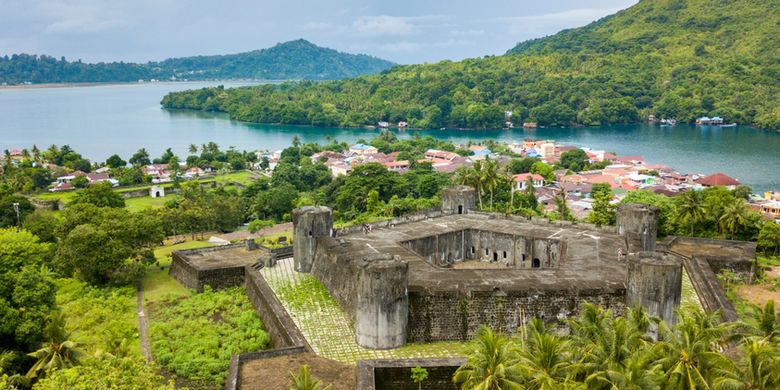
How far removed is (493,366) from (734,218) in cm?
2451

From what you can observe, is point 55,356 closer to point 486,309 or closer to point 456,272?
point 456,272

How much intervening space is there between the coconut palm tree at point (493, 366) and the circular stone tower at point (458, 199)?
61.1 ft

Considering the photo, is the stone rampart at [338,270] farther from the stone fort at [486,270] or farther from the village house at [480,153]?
the village house at [480,153]

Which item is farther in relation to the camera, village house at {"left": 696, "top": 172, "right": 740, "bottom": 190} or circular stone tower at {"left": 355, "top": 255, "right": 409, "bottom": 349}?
village house at {"left": 696, "top": 172, "right": 740, "bottom": 190}

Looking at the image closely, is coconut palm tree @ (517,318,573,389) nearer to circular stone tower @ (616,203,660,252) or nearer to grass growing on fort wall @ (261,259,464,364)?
grass growing on fort wall @ (261,259,464,364)

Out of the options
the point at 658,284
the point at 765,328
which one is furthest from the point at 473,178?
the point at 765,328

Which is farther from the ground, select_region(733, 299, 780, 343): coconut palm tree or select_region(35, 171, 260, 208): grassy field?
select_region(733, 299, 780, 343): coconut palm tree

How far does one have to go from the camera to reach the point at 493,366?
13859mm

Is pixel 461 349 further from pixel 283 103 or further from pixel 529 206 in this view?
pixel 283 103

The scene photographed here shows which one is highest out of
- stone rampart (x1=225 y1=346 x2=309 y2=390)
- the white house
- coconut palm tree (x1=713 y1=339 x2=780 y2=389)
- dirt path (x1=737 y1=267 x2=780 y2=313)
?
coconut palm tree (x1=713 y1=339 x2=780 y2=389)

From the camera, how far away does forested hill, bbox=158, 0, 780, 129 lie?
122 m

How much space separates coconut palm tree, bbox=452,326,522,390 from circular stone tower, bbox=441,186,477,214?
18624 millimetres

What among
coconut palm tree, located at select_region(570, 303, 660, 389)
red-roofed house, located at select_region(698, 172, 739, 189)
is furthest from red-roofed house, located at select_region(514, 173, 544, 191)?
coconut palm tree, located at select_region(570, 303, 660, 389)

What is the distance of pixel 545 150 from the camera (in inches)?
3275
